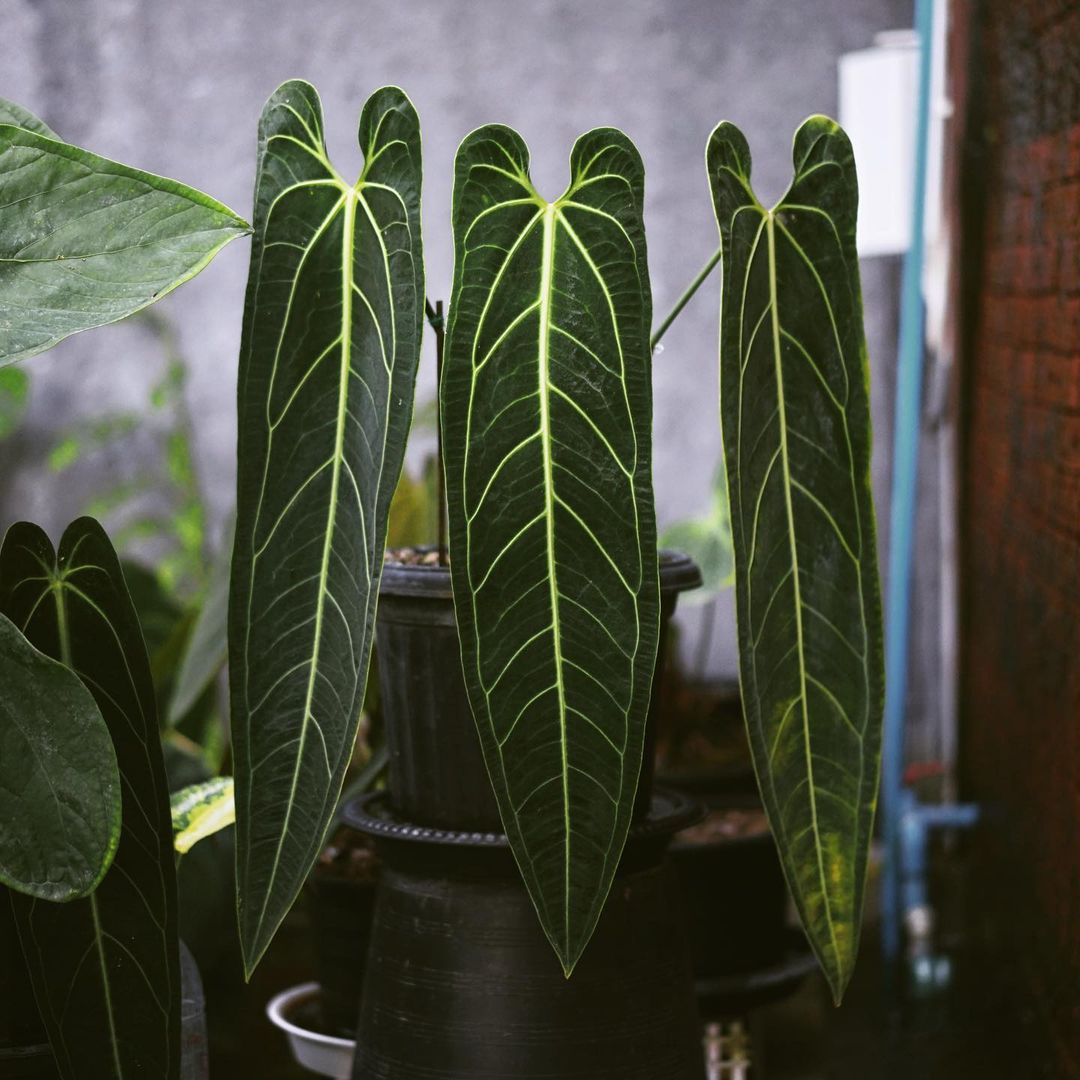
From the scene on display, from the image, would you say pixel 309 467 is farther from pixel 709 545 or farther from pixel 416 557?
pixel 709 545

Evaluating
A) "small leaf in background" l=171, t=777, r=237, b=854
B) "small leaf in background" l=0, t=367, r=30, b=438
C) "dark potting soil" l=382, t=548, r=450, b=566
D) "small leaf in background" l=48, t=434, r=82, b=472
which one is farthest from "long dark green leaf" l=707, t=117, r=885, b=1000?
"small leaf in background" l=48, t=434, r=82, b=472

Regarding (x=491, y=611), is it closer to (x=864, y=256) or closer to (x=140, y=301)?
(x=140, y=301)

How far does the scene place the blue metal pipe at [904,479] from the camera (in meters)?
2.19

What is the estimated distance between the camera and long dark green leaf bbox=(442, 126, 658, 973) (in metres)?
0.90

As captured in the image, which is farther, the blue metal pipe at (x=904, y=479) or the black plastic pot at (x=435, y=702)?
the blue metal pipe at (x=904, y=479)

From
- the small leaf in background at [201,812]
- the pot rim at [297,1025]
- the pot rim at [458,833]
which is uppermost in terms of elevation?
the pot rim at [458,833]

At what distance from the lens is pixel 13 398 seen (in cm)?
276

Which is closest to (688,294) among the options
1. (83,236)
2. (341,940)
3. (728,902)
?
(83,236)

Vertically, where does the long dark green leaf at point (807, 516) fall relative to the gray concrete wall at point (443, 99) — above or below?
below

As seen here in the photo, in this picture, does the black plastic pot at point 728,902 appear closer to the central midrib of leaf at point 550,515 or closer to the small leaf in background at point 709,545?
the small leaf in background at point 709,545

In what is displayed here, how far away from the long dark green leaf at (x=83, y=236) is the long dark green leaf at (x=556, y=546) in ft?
0.59

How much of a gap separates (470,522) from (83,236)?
1.02 feet

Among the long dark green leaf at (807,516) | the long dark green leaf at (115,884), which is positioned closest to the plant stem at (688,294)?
the long dark green leaf at (807,516)

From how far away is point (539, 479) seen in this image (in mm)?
915
